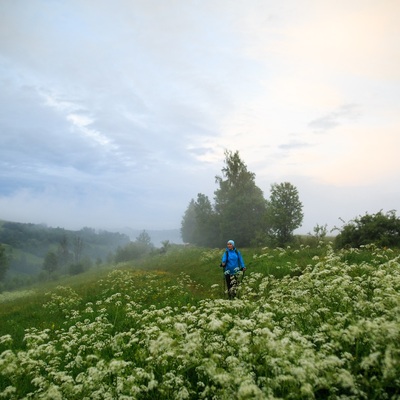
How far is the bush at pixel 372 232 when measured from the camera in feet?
61.9

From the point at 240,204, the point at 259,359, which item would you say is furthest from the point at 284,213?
the point at 259,359

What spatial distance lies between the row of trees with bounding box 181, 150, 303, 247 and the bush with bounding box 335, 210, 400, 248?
358 inches

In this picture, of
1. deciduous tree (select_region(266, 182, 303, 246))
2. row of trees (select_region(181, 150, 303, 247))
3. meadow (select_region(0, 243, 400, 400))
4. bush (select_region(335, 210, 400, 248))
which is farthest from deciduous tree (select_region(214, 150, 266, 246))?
meadow (select_region(0, 243, 400, 400))

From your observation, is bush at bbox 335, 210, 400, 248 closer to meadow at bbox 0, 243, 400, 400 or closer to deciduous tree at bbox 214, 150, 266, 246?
meadow at bbox 0, 243, 400, 400

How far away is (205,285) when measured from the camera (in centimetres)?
1870

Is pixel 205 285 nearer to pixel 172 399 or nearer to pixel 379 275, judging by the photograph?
pixel 379 275

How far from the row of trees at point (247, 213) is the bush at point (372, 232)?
909 centimetres

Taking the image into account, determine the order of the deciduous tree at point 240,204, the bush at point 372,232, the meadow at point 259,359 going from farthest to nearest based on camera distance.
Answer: the deciduous tree at point 240,204 < the bush at point 372,232 < the meadow at point 259,359

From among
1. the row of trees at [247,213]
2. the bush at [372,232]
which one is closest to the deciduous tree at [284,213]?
the row of trees at [247,213]

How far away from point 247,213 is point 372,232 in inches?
1045

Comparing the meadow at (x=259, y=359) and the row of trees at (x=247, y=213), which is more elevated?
the row of trees at (x=247, y=213)

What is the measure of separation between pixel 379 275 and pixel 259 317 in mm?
3455

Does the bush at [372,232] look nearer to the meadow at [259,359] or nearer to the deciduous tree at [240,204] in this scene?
the meadow at [259,359]

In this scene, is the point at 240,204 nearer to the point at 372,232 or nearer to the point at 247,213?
the point at 247,213
